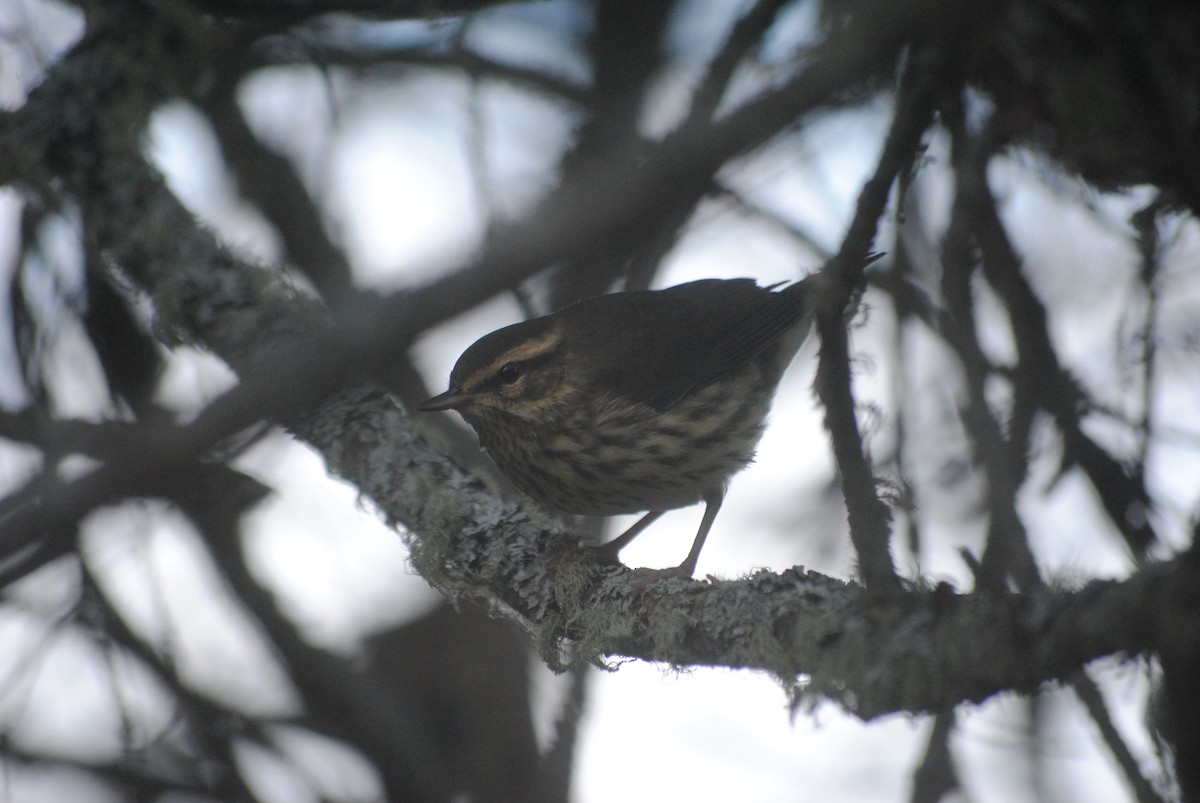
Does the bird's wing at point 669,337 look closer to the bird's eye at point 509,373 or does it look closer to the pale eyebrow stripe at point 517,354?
the pale eyebrow stripe at point 517,354

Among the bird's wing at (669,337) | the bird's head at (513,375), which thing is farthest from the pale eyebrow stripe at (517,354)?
the bird's wing at (669,337)

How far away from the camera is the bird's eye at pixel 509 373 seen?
500 cm

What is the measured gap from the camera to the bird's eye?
500 cm

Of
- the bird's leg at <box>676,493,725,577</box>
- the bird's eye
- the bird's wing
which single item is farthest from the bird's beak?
the bird's leg at <box>676,493,725,577</box>

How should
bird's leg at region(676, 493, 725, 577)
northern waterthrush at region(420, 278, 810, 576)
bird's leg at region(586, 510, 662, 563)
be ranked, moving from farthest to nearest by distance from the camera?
bird's leg at region(586, 510, 662, 563) < northern waterthrush at region(420, 278, 810, 576) < bird's leg at region(676, 493, 725, 577)

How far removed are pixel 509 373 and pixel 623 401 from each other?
1.82ft

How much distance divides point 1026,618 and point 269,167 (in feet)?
15.2

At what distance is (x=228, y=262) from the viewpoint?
4.55 m

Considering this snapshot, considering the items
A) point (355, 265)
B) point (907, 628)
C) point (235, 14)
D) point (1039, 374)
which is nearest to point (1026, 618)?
point (907, 628)

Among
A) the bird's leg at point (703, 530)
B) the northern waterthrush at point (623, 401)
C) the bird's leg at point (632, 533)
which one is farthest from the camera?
the bird's leg at point (632, 533)

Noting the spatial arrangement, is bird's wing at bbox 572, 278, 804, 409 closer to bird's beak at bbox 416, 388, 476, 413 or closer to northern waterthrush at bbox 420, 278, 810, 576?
northern waterthrush at bbox 420, 278, 810, 576

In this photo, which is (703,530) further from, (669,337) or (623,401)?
(669,337)

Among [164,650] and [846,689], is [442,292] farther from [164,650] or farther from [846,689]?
[164,650]

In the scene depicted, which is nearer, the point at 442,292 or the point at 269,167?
the point at 442,292
